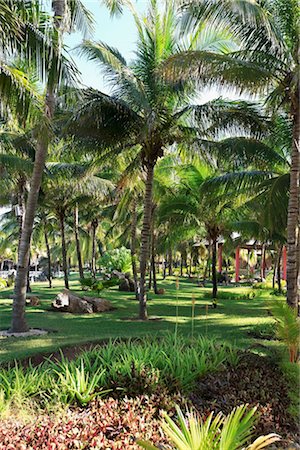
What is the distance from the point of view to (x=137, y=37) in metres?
13.1

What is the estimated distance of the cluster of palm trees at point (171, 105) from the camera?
8.16m

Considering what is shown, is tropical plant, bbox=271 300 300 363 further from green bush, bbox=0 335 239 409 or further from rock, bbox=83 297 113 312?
rock, bbox=83 297 113 312

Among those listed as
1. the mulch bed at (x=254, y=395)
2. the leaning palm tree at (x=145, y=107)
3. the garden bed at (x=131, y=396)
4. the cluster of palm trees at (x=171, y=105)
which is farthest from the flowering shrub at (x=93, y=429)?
the leaning palm tree at (x=145, y=107)

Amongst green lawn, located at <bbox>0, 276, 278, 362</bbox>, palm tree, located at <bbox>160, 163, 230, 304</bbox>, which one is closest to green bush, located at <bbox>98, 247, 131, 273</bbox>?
palm tree, located at <bbox>160, 163, 230, 304</bbox>

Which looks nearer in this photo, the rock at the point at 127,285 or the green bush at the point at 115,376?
the green bush at the point at 115,376

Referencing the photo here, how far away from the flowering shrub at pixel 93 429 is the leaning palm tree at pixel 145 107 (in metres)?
8.27

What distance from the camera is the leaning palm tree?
12023 mm

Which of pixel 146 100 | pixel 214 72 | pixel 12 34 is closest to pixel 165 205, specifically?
pixel 146 100

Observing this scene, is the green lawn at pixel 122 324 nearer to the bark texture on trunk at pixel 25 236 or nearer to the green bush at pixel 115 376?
the bark texture on trunk at pixel 25 236

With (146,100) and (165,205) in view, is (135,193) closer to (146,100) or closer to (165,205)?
Result: (165,205)

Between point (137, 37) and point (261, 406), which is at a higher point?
point (137, 37)

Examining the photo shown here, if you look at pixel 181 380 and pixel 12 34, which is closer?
pixel 181 380

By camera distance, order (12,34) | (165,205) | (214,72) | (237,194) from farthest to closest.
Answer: (165,205) → (237,194) → (214,72) → (12,34)

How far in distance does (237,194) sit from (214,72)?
580cm
